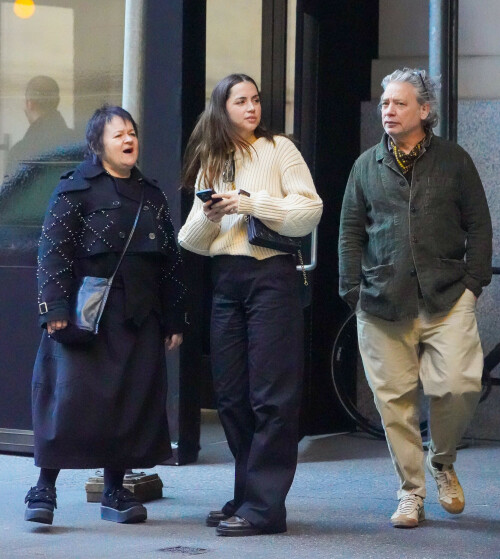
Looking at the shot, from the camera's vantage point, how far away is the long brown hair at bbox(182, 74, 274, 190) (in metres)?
5.47

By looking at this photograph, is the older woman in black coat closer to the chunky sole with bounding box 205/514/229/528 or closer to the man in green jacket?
the chunky sole with bounding box 205/514/229/528

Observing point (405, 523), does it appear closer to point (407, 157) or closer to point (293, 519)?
point (293, 519)

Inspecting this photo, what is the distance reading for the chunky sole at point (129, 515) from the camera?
568cm

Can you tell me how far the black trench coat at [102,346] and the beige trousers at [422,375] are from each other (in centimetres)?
97

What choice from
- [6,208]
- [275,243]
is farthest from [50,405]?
[6,208]

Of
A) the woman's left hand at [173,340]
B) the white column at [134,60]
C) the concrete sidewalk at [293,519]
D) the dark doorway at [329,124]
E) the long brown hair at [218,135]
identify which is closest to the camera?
the concrete sidewalk at [293,519]

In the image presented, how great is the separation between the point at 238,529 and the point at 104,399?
0.83m

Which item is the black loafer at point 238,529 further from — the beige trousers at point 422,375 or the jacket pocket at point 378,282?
the jacket pocket at point 378,282

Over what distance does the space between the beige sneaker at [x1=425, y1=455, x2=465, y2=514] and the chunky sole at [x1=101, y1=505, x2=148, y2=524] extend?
1.34 metres

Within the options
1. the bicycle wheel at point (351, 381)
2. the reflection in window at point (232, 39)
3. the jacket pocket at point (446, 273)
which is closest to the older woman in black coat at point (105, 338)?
the jacket pocket at point (446, 273)

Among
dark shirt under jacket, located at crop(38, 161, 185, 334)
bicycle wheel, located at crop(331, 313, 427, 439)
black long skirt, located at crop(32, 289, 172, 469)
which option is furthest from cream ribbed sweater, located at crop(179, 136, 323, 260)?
bicycle wheel, located at crop(331, 313, 427, 439)

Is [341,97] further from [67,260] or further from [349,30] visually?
[67,260]

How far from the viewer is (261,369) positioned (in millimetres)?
5383

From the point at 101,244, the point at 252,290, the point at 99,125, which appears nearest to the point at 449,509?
the point at 252,290
